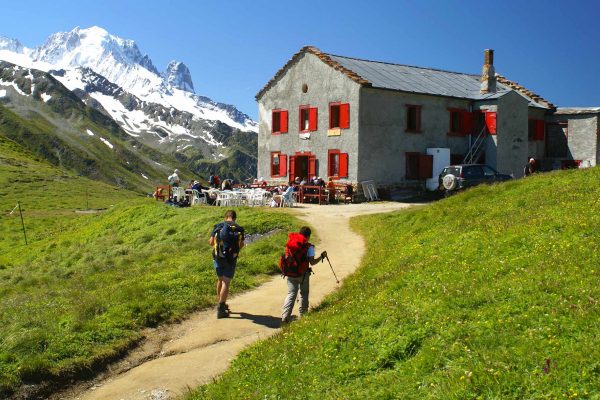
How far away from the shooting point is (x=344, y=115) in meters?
36.8

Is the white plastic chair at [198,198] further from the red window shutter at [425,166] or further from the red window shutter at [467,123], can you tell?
the red window shutter at [467,123]

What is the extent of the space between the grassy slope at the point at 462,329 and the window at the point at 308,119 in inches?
1071

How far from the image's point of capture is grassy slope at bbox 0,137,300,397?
33.8 ft

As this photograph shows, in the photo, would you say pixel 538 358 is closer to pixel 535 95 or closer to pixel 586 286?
pixel 586 286

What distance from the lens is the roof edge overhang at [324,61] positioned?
36031 millimetres

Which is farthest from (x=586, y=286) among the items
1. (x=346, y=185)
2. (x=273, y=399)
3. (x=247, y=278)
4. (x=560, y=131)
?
(x=560, y=131)

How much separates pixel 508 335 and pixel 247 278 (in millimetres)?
9730

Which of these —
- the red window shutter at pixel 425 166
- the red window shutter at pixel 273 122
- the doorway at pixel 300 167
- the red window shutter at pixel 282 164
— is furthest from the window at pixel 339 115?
the red window shutter at pixel 273 122

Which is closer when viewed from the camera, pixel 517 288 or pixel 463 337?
pixel 463 337

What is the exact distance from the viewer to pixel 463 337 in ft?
23.9

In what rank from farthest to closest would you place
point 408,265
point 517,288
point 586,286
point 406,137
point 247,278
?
point 406,137 < point 247,278 < point 408,265 < point 517,288 < point 586,286

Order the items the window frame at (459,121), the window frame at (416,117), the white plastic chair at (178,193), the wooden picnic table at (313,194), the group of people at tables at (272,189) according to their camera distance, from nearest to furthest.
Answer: the group of people at tables at (272,189), the wooden picnic table at (313,194), the white plastic chair at (178,193), the window frame at (416,117), the window frame at (459,121)

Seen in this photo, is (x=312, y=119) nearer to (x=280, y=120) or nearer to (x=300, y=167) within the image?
(x=280, y=120)

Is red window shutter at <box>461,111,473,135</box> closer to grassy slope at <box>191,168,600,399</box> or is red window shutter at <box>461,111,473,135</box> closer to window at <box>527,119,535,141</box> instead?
window at <box>527,119,535,141</box>
